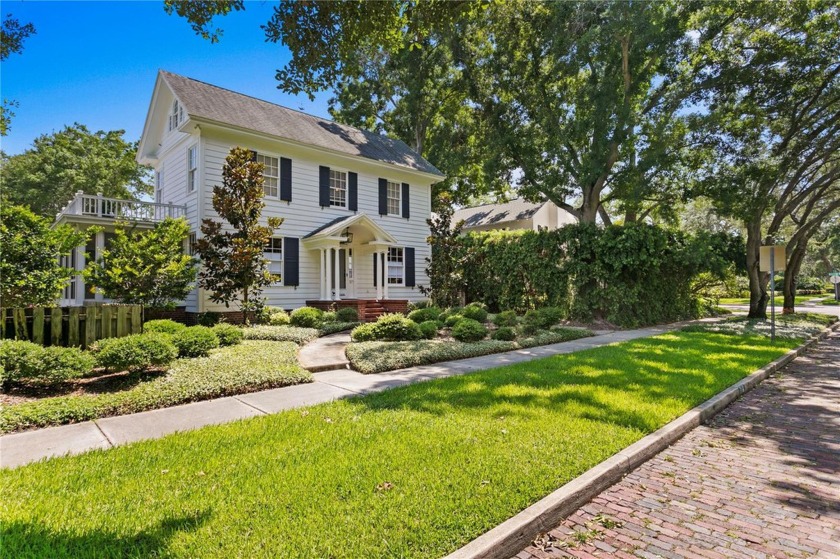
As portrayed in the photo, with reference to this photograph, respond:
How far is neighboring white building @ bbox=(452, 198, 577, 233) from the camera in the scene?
30.6 metres

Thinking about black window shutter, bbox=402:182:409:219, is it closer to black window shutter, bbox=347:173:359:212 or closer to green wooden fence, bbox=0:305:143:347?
black window shutter, bbox=347:173:359:212

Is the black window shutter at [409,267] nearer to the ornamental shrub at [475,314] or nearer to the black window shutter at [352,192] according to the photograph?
the black window shutter at [352,192]

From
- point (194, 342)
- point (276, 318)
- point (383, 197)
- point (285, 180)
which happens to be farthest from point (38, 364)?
point (383, 197)

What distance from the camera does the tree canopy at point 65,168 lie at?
27812 mm

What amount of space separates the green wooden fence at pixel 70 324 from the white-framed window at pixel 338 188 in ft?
33.5

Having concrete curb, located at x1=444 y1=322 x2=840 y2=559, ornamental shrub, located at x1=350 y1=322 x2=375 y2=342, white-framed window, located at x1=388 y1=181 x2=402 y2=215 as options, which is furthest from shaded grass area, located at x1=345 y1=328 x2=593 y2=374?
white-framed window, located at x1=388 y1=181 x2=402 y2=215

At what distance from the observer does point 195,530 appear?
242 centimetres

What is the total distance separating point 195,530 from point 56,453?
2.28 meters

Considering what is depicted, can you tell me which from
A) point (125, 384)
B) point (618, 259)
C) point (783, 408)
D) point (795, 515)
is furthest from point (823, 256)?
point (125, 384)

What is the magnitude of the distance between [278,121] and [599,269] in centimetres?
1297

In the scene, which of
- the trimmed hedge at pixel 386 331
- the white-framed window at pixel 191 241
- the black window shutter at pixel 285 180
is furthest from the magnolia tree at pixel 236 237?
the trimmed hedge at pixel 386 331

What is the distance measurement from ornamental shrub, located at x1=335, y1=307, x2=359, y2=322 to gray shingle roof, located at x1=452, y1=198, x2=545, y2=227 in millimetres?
17108

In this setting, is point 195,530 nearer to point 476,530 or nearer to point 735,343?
point 476,530

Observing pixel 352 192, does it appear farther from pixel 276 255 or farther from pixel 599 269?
pixel 599 269
